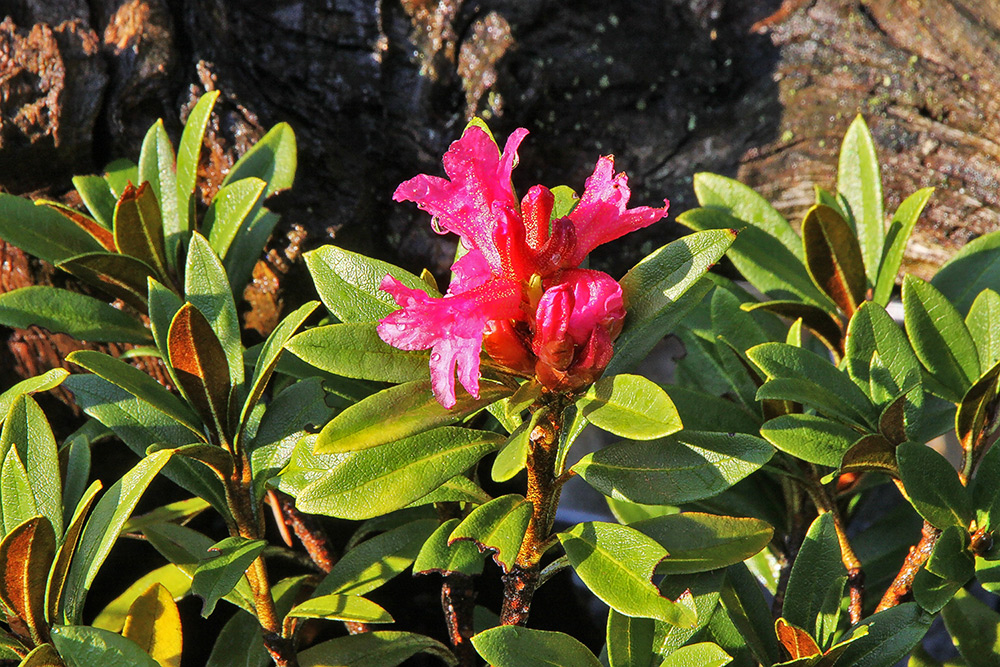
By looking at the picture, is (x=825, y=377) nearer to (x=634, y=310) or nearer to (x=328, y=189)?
(x=634, y=310)

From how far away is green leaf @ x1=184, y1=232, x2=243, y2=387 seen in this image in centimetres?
98

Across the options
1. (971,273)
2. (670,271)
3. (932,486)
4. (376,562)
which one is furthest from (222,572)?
(971,273)

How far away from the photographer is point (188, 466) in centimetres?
102

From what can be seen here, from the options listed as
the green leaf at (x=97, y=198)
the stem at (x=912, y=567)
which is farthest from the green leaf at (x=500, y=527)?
the green leaf at (x=97, y=198)

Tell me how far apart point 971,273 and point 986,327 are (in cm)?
26

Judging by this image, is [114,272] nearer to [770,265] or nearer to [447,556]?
[447,556]

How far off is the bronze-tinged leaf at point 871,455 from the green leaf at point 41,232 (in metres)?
1.07

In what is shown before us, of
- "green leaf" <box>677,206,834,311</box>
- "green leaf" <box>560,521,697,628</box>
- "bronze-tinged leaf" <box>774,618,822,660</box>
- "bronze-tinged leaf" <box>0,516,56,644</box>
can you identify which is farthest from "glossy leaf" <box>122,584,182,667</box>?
"green leaf" <box>677,206,834,311</box>

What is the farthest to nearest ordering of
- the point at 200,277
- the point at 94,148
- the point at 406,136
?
the point at 406,136 < the point at 94,148 < the point at 200,277

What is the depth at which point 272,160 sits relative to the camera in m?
1.31

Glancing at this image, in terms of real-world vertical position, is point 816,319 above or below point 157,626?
above

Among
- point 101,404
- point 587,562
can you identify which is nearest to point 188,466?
point 101,404

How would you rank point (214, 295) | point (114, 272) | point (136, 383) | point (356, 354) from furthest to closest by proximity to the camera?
1. point (114, 272)
2. point (214, 295)
3. point (136, 383)
4. point (356, 354)

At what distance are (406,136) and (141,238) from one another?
0.82 meters
